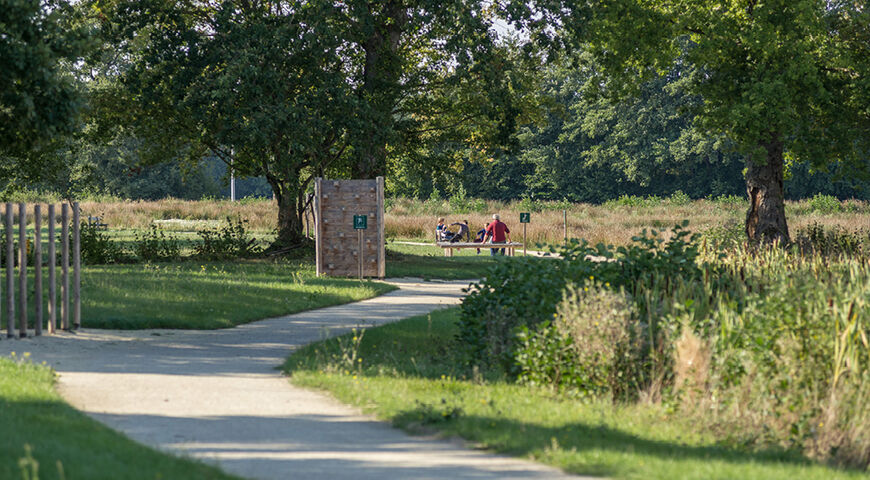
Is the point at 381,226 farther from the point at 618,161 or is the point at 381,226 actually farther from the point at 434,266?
the point at 618,161

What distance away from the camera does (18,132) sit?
1501 centimetres

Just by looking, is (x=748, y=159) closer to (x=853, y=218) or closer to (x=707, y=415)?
(x=853, y=218)

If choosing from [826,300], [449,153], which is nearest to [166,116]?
[449,153]

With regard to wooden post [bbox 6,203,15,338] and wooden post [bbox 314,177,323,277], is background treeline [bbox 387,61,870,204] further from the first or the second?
wooden post [bbox 6,203,15,338]

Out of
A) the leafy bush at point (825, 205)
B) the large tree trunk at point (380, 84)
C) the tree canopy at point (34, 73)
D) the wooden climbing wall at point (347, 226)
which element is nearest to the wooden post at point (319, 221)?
the wooden climbing wall at point (347, 226)

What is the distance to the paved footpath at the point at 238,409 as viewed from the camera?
267 inches

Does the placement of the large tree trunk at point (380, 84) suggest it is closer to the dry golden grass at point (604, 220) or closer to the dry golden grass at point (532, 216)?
the dry golden grass at point (604, 220)

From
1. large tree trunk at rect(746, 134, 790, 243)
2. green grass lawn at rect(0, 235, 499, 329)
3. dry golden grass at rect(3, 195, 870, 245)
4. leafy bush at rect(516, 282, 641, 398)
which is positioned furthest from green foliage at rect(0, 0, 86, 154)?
dry golden grass at rect(3, 195, 870, 245)

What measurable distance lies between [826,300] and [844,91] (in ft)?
62.6

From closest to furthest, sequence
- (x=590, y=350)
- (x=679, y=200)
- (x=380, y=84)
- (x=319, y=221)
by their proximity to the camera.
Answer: (x=590, y=350) → (x=319, y=221) → (x=380, y=84) → (x=679, y=200)

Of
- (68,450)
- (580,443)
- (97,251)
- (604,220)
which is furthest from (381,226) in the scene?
(604,220)

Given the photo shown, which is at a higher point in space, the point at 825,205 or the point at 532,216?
the point at 825,205

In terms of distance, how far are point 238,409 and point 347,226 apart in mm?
14597

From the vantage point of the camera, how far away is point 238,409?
8.73 metres
